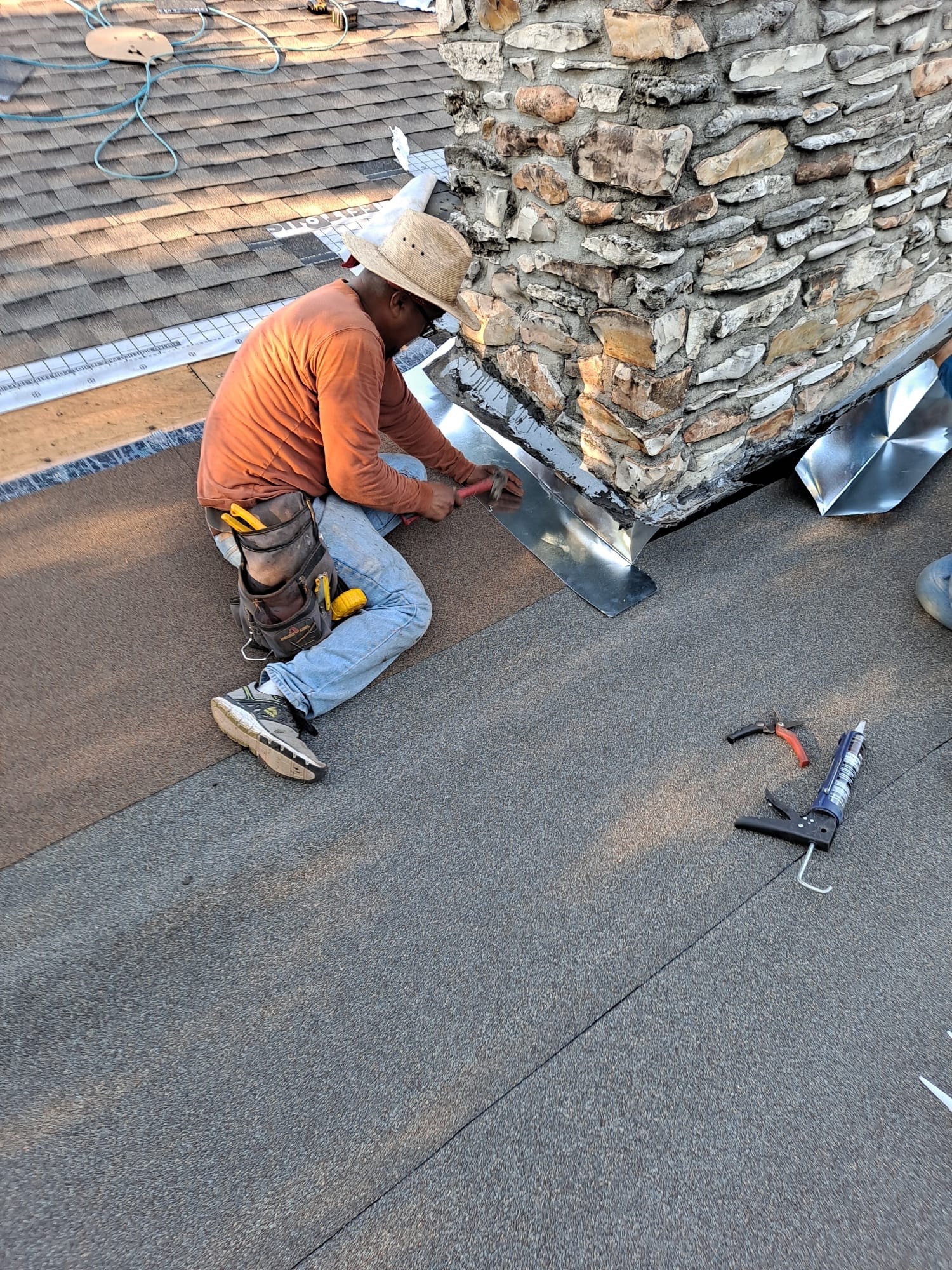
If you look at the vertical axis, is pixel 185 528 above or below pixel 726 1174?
above

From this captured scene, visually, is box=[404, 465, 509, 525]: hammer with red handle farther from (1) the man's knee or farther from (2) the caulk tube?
(2) the caulk tube

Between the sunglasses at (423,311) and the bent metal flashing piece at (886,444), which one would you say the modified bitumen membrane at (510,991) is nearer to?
the bent metal flashing piece at (886,444)

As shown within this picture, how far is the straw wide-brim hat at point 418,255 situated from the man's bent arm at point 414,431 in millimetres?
335

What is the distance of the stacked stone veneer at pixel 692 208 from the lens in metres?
2.02

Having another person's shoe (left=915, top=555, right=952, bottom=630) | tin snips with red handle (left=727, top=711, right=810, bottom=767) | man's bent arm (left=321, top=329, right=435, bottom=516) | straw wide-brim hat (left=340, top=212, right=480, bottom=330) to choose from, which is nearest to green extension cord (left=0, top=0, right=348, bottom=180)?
straw wide-brim hat (left=340, top=212, right=480, bottom=330)

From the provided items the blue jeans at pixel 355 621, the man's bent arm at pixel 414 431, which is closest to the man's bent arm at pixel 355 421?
the blue jeans at pixel 355 621

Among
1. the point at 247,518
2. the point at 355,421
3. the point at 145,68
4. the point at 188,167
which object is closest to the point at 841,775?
the point at 355,421

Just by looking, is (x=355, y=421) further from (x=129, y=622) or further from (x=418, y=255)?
(x=129, y=622)

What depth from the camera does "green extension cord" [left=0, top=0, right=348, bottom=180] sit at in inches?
160

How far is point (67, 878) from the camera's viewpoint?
195 cm

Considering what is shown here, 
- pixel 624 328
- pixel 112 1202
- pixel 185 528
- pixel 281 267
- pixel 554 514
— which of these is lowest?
pixel 112 1202

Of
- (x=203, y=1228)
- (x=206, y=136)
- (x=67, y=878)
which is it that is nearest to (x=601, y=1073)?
(x=203, y=1228)

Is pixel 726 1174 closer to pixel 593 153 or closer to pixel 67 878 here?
pixel 67 878

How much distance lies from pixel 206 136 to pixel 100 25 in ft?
3.77
